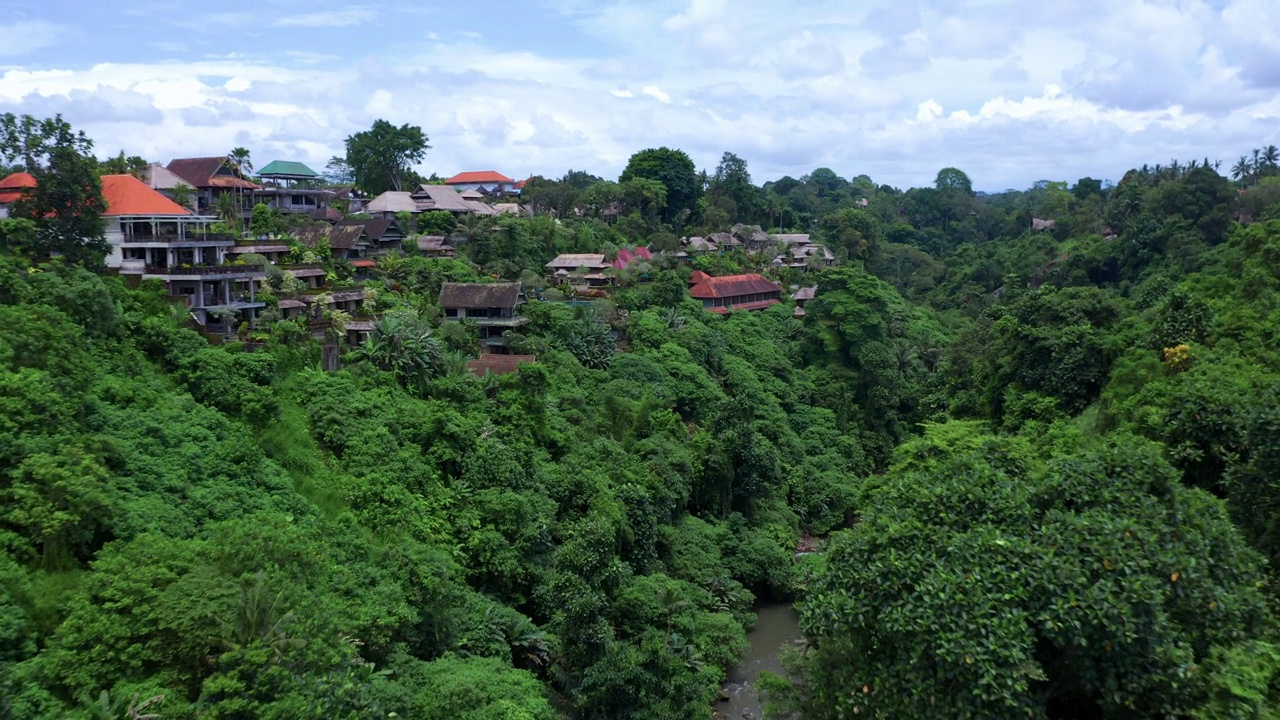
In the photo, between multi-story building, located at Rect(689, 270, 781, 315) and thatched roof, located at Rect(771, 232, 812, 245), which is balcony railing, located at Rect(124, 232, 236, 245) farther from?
thatched roof, located at Rect(771, 232, 812, 245)

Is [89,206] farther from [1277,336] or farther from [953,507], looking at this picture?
[1277,336]

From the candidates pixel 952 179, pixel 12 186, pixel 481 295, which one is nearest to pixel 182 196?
pixel 12 186

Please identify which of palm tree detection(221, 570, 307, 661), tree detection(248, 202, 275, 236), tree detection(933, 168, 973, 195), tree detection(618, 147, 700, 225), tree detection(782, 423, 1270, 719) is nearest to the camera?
tree detection(782, 423, 1270, 719)

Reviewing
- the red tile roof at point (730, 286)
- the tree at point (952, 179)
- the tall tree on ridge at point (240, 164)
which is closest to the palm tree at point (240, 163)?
the tall tree on ridge at point (240, 164)

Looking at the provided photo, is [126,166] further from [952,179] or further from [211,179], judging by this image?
[952,179]

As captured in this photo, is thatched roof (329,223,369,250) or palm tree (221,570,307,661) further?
thatched roof (329,223,369,250)

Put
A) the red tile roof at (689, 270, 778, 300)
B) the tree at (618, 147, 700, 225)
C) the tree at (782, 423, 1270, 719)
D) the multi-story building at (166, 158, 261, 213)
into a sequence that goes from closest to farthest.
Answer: the tree at (782, 423, 1270, 719)
the multi-story building at (166, 158, 261, 213)
the red tile roof at (689, 270, 778, 300)
the tree at (618, 147, 700, 225)

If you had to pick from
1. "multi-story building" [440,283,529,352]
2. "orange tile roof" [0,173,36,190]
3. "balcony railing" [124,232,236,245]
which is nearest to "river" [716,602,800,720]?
"multi-story building" [440,283,529,352]

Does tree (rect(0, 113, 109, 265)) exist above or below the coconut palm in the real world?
above

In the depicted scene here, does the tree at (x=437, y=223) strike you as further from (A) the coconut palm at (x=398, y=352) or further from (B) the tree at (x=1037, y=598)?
(B) the tree at (x=1037, y=598)
